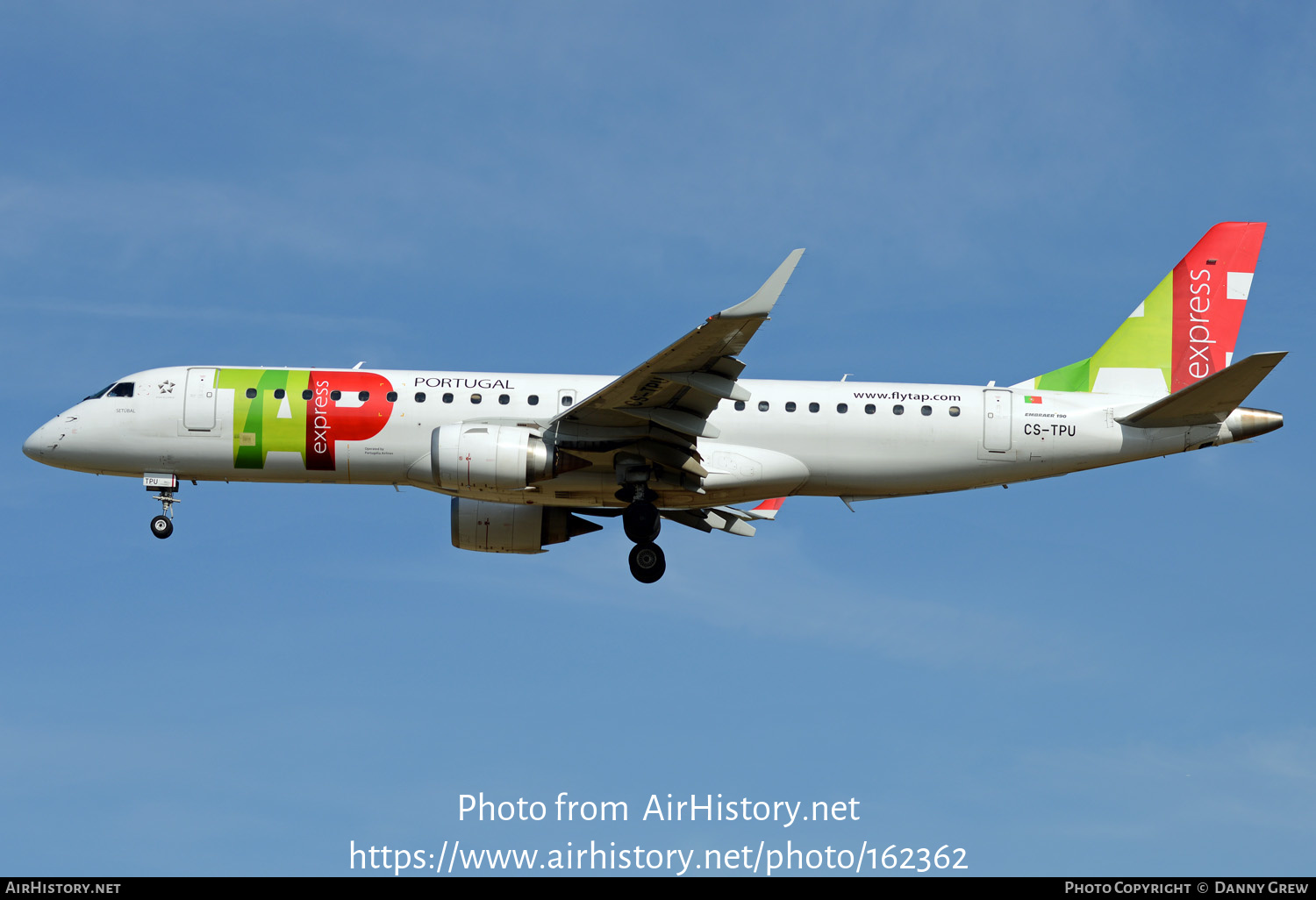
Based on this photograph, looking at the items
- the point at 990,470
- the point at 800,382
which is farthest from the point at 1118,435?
the point at 800,382

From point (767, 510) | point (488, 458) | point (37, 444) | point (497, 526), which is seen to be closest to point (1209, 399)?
point (767, 510)

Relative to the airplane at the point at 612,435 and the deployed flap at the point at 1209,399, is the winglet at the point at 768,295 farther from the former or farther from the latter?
the deployed flap at the point at 1209,399

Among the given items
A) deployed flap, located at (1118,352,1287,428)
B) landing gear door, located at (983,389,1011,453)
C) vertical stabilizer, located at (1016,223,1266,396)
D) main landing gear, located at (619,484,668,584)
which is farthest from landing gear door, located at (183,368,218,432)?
deployed flap, located at (1118,352,1287,428)

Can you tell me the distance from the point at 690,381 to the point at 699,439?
352 cm

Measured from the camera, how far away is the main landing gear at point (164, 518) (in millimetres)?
32969

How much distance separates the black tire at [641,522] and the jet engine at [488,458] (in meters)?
2.22

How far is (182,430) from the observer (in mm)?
32500

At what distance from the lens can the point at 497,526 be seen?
112 ft

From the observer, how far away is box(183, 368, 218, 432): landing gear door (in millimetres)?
32406

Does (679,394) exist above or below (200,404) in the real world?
below

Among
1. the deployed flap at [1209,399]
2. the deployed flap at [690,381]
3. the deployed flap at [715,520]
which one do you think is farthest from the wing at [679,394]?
the deployed flap at [1209,399]

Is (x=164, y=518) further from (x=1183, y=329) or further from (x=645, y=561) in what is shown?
(x=1183, y=329)

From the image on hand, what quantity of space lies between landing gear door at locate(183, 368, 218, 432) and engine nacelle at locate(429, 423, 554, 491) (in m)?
5.68

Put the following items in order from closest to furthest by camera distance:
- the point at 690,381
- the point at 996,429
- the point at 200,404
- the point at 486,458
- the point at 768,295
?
the point at 768,295 → the point at 690,381 → the point at 486,458 → the point at 996,429 → the point at 200,404
